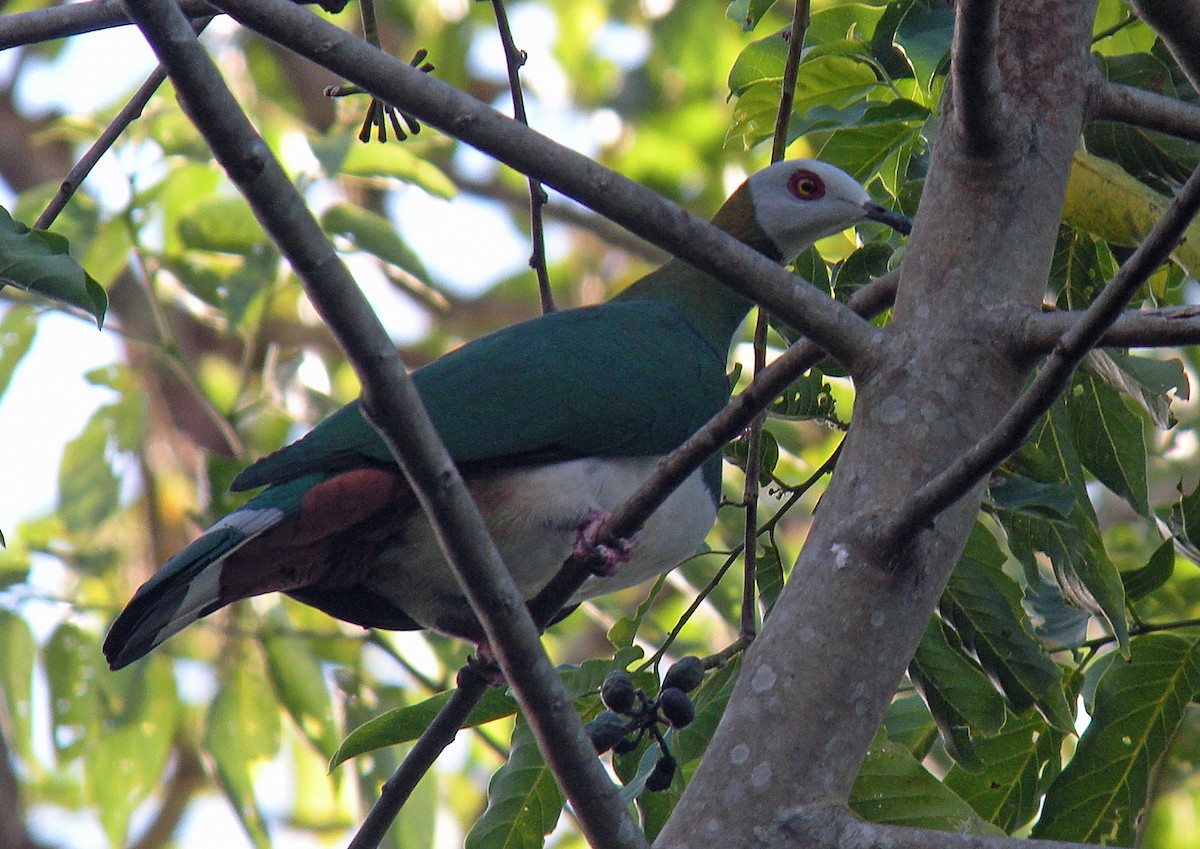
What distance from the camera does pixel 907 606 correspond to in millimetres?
1759

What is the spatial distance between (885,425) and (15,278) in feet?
3.66

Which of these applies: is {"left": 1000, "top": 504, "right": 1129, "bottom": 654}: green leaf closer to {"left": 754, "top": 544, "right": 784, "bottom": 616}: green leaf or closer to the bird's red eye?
{"left": 754, "top": 544, "right": 784, "bottom": 616}: green leaf

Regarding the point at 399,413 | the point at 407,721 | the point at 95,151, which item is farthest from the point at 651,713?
the point at 95,151

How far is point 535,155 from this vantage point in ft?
5.42

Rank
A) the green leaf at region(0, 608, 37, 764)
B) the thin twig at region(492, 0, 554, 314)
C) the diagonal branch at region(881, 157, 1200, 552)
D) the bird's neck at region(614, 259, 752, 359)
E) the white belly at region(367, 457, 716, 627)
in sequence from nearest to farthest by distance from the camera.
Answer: the diagonal branch at region(881, 157, 1200, 552)
the thin twig at region(492, 0, 554, 314)
the white belly at region(367, 457, 716, 627)
the bird's neck at region(614, 259, 752, 359)
the green leaf at region(0, 608, 37, 764)

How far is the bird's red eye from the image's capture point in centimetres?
358

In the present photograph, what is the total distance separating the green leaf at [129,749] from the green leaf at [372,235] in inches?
52.0

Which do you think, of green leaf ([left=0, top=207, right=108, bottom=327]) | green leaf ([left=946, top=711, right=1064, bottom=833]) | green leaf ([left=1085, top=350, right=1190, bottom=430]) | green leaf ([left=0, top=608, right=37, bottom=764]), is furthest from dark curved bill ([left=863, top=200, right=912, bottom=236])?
green leaf ([left=0, top=608, right=37, bottom=764])

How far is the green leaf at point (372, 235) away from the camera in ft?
13.1

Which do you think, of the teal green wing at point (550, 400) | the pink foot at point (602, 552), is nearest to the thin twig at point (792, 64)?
the teal green wing at point (550, 400)

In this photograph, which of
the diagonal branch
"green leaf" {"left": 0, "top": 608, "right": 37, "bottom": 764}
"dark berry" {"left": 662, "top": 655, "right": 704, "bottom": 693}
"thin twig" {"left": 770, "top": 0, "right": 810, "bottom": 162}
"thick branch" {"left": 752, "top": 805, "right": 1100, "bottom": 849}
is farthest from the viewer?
"green leaf" {"left": 0, "top": 608, "right": 37, "bottom": 764}

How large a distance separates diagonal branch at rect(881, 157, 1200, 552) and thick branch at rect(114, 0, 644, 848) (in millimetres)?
482

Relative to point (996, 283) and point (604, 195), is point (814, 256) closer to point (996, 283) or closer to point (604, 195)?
point (996, 283)

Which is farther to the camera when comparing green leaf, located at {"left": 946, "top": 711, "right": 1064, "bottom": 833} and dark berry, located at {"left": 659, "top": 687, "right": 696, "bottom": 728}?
green leaf, located at {"left": 946, "top": 711, "right": 1064, "bottom": 833}
